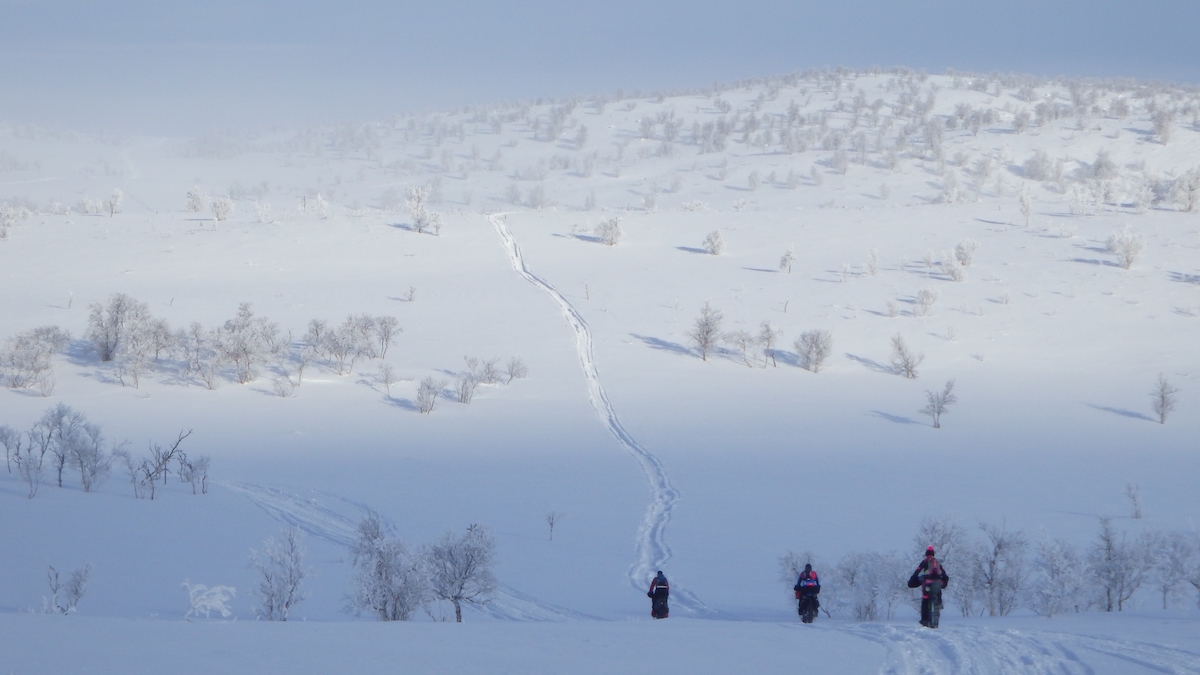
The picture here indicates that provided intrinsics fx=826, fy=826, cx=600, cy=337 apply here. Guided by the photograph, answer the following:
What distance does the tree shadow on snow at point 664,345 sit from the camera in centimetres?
2841

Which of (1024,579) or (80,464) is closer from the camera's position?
(1024,579)

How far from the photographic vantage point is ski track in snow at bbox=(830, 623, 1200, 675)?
649 cm

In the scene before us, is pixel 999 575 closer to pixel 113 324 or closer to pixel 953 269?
pixel 953 269

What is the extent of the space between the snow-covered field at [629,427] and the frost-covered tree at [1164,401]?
0.38 m

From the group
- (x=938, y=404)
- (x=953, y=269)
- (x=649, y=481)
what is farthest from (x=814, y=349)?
(x=649, y=481)

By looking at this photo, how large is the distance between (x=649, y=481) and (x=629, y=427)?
412cm

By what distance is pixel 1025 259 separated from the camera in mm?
35750

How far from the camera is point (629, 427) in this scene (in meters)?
21.8

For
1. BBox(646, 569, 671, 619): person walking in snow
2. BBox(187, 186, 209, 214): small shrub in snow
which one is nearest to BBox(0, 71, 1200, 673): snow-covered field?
BBox(646, 569, 671, 619): person walking in snow

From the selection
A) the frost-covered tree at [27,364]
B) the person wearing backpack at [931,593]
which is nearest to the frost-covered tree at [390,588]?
the person wearing backpack at [931,593]

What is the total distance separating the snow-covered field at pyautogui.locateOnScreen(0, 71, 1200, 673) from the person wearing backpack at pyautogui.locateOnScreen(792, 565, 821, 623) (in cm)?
30

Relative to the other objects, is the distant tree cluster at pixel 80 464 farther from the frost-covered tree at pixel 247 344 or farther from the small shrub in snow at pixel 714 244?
the small shrub in snow at pixel 714 244

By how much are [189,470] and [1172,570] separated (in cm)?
1667

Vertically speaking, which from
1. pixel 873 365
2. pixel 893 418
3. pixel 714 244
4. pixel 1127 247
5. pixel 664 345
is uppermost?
pixel 1127 247
